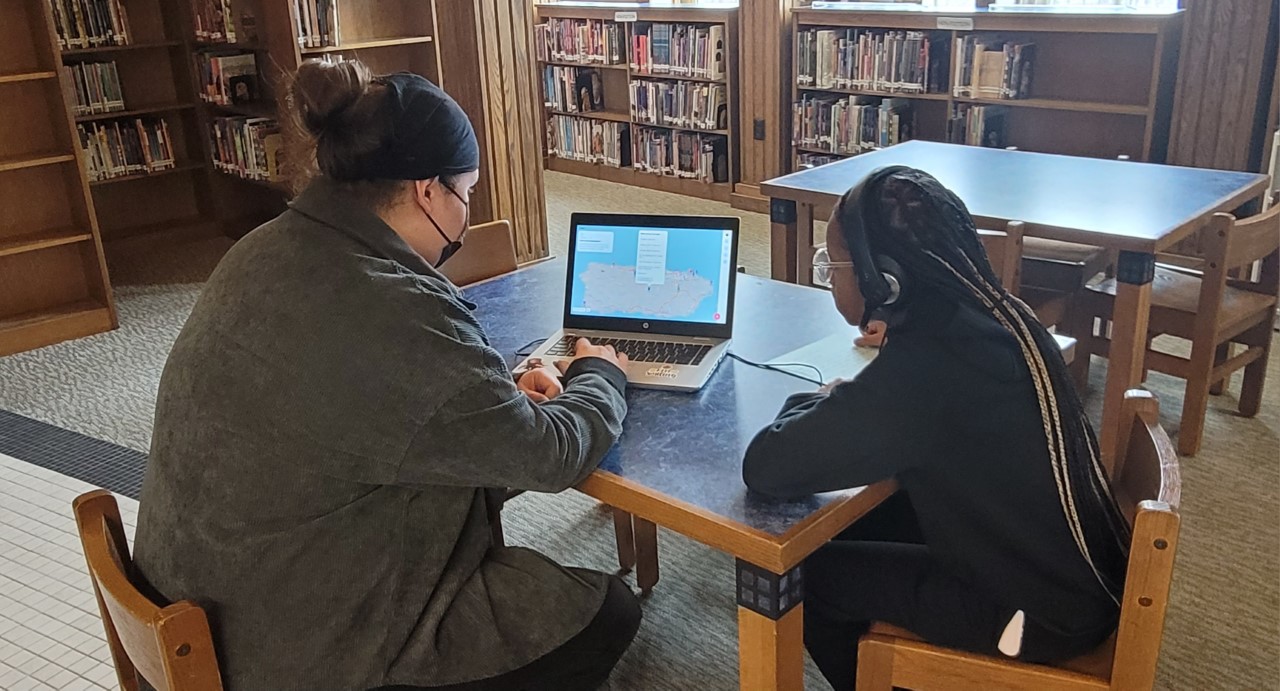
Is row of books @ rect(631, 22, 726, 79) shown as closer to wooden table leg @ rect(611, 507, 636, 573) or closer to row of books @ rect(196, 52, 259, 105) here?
row of books @ rect(196, 52, 259, 105)

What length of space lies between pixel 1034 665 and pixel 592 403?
68cm

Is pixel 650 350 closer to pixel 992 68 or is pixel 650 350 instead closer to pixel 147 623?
pixel 147 623

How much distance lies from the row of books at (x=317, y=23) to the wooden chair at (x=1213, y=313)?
10.5 feet

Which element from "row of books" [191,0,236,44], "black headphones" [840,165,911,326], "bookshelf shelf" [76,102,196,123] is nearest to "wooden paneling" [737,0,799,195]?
"row of books" [191,0,236,44]

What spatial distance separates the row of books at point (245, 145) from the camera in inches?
197

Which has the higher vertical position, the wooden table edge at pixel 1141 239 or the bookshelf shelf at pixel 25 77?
the bookshelf shelf at pixel 25 77

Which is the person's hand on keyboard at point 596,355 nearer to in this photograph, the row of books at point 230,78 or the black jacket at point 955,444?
the black jacket at point 955,444

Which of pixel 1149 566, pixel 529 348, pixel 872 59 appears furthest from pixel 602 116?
pixel 1149 566

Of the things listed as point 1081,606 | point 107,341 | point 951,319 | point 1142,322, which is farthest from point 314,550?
point 107,341

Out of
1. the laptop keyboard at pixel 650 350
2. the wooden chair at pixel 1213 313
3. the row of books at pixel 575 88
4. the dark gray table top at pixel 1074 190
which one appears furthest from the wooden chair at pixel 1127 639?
the row of books at pixel 575 88

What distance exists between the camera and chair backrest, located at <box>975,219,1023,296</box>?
257 centimetres

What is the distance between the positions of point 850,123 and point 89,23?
3685 millimetres

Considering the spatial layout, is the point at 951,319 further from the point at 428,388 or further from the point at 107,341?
the point at 107,341

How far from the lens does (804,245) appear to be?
3.37m
